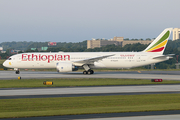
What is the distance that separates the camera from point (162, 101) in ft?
63.0

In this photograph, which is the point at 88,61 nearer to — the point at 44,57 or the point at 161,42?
the point at 44,57

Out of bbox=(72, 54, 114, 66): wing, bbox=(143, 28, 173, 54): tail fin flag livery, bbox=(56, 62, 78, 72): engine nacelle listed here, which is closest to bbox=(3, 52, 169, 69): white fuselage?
bbox=(72, 54, 114, 66): wing

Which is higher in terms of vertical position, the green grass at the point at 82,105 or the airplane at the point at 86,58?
the airplane at the point at 86,58

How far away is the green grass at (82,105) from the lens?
15281 millimetres

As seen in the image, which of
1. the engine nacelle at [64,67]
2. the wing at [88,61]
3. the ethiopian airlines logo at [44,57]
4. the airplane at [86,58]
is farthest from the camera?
the ethiopian airlines logo at [44,57]

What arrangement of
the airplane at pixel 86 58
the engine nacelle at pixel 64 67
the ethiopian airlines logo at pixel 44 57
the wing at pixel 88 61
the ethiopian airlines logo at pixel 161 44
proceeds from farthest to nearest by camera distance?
the ethiopian airlines logo at pixel 161 44 → the ethiopian airlines logo at pixel 44 57 → the airplane at pixel 86 58 → the wing at pixel 88 61 → the engine nacelle at pixel 64 67

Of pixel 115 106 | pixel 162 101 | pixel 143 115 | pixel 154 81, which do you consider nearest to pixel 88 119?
pixel 143 115

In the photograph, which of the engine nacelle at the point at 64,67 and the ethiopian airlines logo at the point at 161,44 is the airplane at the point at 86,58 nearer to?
the ethiopian airlines logo at the point at 161,44

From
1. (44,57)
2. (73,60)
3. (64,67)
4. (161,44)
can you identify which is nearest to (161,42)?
(161,44)

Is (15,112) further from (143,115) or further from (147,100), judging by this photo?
(147,100)

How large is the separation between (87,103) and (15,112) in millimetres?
5378

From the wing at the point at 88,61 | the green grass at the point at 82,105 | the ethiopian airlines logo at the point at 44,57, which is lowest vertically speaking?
the green grass at the point at 82,105

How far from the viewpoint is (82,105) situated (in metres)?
17.6

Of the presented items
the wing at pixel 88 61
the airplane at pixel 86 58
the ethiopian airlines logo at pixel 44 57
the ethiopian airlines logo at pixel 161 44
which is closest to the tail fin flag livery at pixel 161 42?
the ethiopian airlines logo at pixel 161 44
